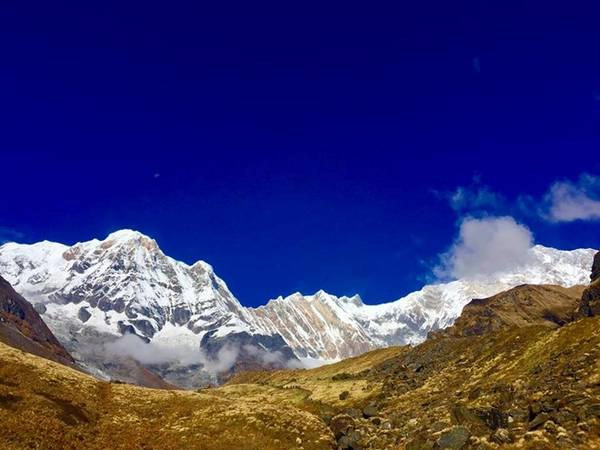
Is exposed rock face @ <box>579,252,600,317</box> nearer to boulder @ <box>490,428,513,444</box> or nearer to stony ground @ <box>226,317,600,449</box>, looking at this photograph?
stony ground @ <box>226,317,600,449</box>

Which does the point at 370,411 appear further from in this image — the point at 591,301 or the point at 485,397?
the point at 591,301

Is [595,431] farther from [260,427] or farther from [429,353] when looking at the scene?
[429,353]

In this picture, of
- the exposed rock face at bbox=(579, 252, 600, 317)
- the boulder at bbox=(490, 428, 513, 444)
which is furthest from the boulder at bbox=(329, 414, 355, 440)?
the exposed rock face at bbox=(579, 252, 600, 317)

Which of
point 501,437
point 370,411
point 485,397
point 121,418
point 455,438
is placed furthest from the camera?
point 370,411

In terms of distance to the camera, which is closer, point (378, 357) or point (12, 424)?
point (12, 424)

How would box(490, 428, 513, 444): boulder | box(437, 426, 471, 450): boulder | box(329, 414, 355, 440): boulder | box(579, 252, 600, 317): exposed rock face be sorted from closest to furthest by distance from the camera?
box(490, 428, 513, 444): boulder → box(437, 426, 471, 450): boulder → box(329, 414, 355, 440): boulder → box(579, 252, 600, 317): exposed rock face

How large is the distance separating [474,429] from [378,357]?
122 m

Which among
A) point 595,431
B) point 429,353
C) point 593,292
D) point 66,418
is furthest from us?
point 593,292

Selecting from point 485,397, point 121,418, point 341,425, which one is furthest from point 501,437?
point 121,418

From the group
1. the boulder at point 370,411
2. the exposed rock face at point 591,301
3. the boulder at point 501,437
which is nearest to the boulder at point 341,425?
the boulder at point 370,411

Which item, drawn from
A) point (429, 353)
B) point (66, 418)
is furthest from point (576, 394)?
point (429, 353)

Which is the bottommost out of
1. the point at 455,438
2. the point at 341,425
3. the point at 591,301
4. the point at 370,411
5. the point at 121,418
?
the point at 455,438

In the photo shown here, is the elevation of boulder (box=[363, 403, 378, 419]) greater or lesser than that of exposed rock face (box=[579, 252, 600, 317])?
lesser

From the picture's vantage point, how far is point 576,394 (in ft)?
163
